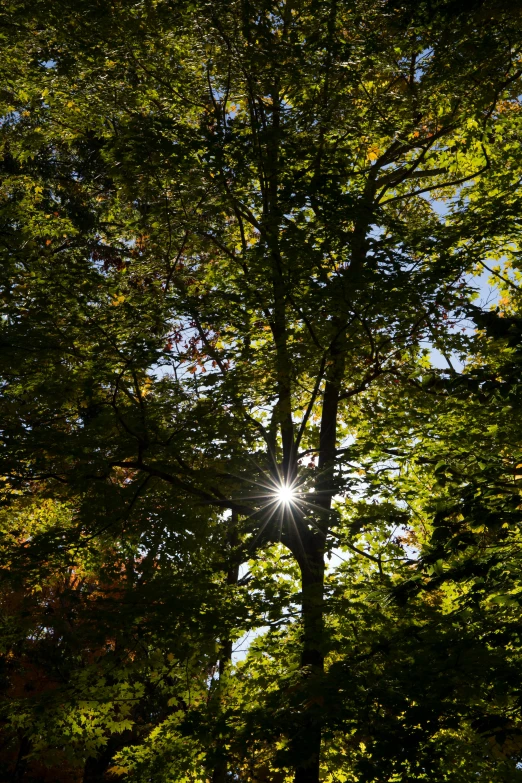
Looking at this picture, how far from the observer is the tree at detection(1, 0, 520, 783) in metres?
7.71

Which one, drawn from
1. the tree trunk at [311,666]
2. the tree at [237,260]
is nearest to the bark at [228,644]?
the tree at [237,260]

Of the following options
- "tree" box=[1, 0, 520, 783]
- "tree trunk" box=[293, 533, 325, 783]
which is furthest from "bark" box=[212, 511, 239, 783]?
"tree trunk" box=[293, 533, 325, 783]

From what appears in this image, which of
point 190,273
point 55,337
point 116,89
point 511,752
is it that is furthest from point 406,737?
point 116,89

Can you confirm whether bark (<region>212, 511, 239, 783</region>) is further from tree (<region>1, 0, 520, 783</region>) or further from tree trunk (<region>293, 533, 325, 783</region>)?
tree trunk (<region>293, 533, 325, 783</region>)

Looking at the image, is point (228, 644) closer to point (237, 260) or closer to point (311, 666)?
point (311, 666)

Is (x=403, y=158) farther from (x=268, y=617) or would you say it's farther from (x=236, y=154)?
(x=268, y=617)

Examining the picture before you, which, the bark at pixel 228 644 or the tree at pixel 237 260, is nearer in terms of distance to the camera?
the tree at pixel 237 260

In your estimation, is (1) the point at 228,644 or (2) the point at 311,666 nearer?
(2) the point at 311,666

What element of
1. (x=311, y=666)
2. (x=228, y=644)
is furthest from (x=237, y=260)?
(x=228, y=644)

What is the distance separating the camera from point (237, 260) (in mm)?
9672

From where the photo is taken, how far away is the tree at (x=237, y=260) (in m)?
7.71

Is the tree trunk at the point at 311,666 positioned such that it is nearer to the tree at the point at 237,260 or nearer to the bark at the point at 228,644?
the tree at the point at 237,260

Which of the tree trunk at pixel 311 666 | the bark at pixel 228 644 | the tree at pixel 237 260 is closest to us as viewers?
the tree trunk at pixel 311 666

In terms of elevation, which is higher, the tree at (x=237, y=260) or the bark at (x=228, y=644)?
the tree at (x=237, y=260)
